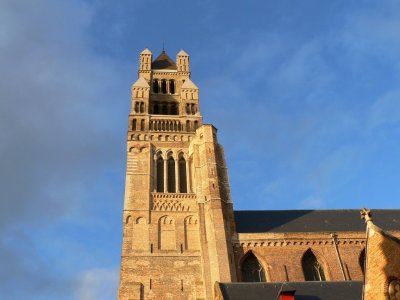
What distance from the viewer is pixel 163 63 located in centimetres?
4341

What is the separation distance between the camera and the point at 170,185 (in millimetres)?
31141

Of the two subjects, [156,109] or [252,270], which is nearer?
[252,270]

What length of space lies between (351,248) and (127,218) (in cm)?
1435

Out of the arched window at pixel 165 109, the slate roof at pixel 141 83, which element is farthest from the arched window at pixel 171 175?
the slate roof at pixel 141 83

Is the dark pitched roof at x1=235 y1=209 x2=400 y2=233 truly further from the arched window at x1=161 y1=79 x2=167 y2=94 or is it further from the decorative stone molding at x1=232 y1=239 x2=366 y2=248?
the arched window at x1=161 y1=79 x2=167 y2=94

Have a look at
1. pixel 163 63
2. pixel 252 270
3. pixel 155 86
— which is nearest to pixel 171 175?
pixel 252 270

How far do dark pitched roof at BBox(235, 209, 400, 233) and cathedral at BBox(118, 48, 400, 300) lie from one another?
0.24 ft

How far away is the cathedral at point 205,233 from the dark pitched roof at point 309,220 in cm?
→ 7

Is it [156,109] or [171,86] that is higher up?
[171,86]

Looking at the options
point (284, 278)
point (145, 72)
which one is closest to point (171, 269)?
point (284, 278)

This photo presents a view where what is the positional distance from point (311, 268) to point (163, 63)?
25.6 meters

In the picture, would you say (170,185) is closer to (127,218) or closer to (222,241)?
(127,218)

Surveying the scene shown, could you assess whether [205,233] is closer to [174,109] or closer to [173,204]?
[173,204]

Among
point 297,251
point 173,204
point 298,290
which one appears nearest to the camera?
point 298,290
